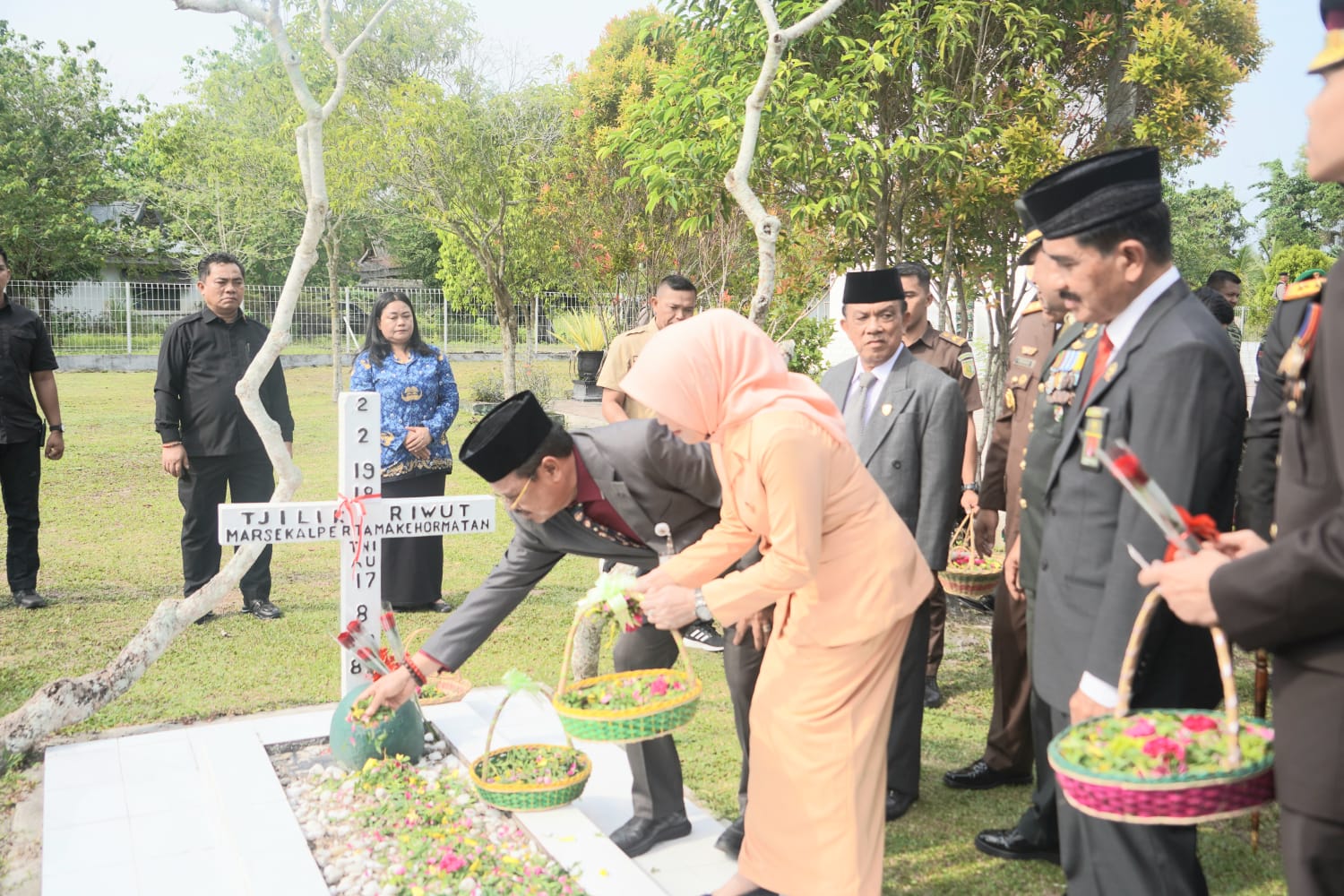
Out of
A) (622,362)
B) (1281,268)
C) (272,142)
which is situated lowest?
(622,362)

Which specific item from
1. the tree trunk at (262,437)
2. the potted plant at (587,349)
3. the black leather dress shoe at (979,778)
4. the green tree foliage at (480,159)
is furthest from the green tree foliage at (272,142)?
the black leather dress shoe at (979,778)

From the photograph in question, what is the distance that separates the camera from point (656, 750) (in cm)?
385

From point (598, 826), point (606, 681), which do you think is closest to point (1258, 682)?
point (606, 681)

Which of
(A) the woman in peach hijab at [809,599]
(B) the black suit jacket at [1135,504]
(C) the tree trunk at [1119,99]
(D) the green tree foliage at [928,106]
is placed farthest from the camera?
(C) the tree trunk at [1119,99]

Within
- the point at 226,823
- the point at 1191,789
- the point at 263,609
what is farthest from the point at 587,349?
the point at 1191,789

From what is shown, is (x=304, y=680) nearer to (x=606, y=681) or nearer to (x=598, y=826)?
(x=598, y=826)

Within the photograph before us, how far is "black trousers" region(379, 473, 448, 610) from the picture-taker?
681cm

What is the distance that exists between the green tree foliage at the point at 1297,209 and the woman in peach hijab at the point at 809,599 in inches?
1572

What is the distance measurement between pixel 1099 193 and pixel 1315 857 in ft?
4.67

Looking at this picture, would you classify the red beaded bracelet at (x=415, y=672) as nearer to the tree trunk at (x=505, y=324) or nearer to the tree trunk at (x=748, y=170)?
the tree trunk at (x=748, y=170)

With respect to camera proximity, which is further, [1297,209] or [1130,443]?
[1297,209]

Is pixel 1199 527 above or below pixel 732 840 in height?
above

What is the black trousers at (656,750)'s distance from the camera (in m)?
3.79

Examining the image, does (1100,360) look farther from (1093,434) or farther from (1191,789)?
(1191,789)
